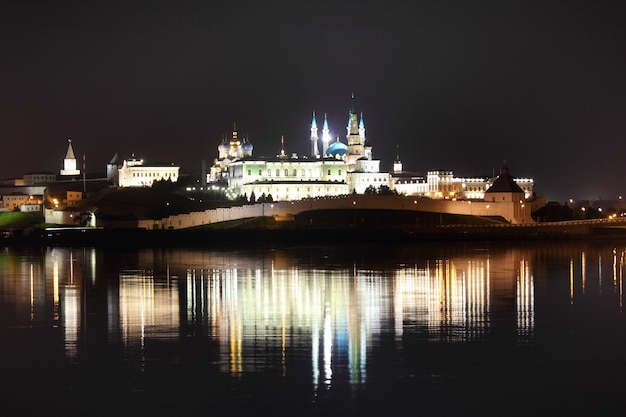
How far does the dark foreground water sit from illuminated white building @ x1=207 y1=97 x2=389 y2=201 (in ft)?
145

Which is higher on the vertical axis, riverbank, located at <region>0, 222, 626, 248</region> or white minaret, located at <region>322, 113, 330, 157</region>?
white minaret, located at <region>322, 113, 330, 157</region>

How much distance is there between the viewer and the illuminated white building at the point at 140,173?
89938mm

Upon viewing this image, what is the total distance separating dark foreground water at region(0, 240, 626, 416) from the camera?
13.6 m

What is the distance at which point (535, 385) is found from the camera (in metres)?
14.4

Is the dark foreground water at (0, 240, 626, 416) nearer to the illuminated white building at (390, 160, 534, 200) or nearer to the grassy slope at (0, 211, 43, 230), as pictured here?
the grassy slope at (0, 211, 43, 230)

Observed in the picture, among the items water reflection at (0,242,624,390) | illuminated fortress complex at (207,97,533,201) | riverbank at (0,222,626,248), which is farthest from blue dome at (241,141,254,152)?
water reflection at (0,242,624,390)

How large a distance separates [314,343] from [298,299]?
6.28 m

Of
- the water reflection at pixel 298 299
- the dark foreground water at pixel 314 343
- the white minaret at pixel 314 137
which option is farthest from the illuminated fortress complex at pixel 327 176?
the dark foreground water at pixel 314 343

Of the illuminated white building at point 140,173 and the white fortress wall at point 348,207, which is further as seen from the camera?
the illuminated white building at point 140,173

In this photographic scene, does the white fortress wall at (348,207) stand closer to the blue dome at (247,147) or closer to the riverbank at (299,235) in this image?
the riverbank at (299,235)

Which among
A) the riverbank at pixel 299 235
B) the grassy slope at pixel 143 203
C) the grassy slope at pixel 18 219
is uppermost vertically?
the grassy slope at pixel 143 203

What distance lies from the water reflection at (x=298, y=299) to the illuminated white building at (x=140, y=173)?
165 feet

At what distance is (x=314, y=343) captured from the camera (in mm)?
17250

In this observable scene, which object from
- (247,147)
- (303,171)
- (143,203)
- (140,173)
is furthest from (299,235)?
(140,173)
